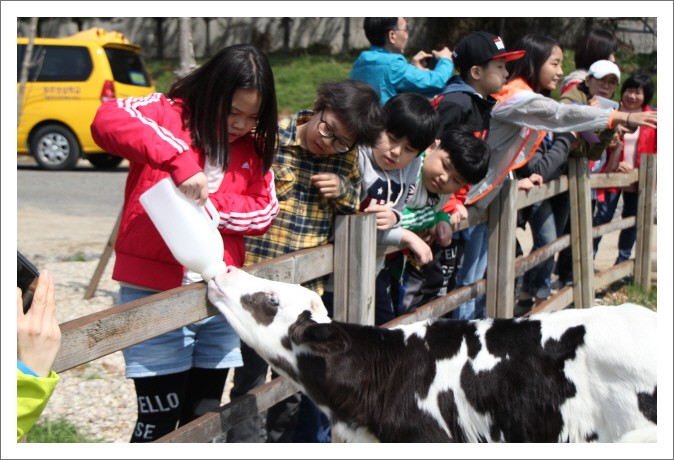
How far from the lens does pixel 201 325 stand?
2.86m

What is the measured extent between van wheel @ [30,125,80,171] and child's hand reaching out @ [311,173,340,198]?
12.0 meters

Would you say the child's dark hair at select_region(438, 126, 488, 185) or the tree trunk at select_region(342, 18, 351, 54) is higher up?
the tree trunk at select_region(342, 18, 351, 54)

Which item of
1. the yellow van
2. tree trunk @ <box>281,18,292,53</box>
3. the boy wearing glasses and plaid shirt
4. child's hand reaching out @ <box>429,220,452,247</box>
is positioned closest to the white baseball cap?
child's hand reaching out @ <box>429,220,452,247</box>

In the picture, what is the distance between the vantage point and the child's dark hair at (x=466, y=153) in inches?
149

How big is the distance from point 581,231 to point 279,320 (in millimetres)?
4218

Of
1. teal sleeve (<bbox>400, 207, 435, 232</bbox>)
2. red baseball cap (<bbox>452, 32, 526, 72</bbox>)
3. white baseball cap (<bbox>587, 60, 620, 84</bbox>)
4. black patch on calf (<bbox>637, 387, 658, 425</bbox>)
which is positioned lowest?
black patch on calf (<bbox>637, 387, 658, 425</bbox>)

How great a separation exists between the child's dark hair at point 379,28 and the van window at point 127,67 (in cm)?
945

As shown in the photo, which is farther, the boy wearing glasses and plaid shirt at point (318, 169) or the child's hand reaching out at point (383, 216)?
the child's hand reaching out at point (383, 216)

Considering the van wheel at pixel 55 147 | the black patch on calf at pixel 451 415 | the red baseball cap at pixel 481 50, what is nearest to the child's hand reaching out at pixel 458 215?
the red baseball cap at pixel 481 50

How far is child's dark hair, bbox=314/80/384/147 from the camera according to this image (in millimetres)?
2943

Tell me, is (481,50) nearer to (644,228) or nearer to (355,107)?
(355,107)

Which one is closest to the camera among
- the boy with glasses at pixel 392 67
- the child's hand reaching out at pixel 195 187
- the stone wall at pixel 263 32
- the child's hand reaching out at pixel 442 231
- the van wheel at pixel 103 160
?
the child's hand reaching out at pixel 195 187

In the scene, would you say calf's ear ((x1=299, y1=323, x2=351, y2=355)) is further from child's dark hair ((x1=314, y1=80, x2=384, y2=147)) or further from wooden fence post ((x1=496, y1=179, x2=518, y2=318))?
wooden fence post ((x1=496, y1=179, x2=518, y2=318))

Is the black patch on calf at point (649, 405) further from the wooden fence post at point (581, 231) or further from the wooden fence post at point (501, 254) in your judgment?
the wooden fence post at point (581, 231)
